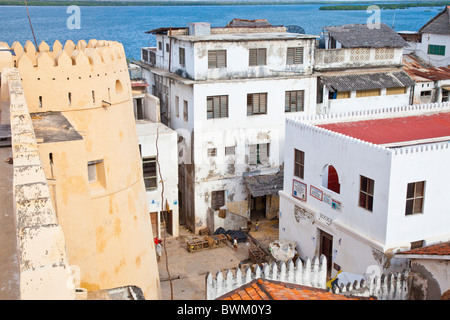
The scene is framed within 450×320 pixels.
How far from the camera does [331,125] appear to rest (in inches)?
934

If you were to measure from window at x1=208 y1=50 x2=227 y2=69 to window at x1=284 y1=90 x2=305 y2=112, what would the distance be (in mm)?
4239

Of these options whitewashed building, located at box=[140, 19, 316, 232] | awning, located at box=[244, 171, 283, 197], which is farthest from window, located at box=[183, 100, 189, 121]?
awning, located at box=[244, 171, 283, 197]

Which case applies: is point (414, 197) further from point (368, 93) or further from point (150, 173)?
point (368, 93)

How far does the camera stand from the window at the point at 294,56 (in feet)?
102

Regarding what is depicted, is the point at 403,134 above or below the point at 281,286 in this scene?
above

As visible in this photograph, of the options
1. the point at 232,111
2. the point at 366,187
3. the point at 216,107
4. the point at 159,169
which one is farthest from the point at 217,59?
the point at 366,187

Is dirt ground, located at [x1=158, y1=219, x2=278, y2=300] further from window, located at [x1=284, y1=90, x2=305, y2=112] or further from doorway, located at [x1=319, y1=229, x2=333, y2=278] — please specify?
window, located at [x1=284, y1=90, x2=305, y2=112]

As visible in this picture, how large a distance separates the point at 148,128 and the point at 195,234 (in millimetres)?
6510

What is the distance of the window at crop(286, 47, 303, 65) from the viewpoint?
3120cm

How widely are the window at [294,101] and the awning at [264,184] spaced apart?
3.79m

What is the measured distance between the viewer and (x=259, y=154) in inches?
1229
